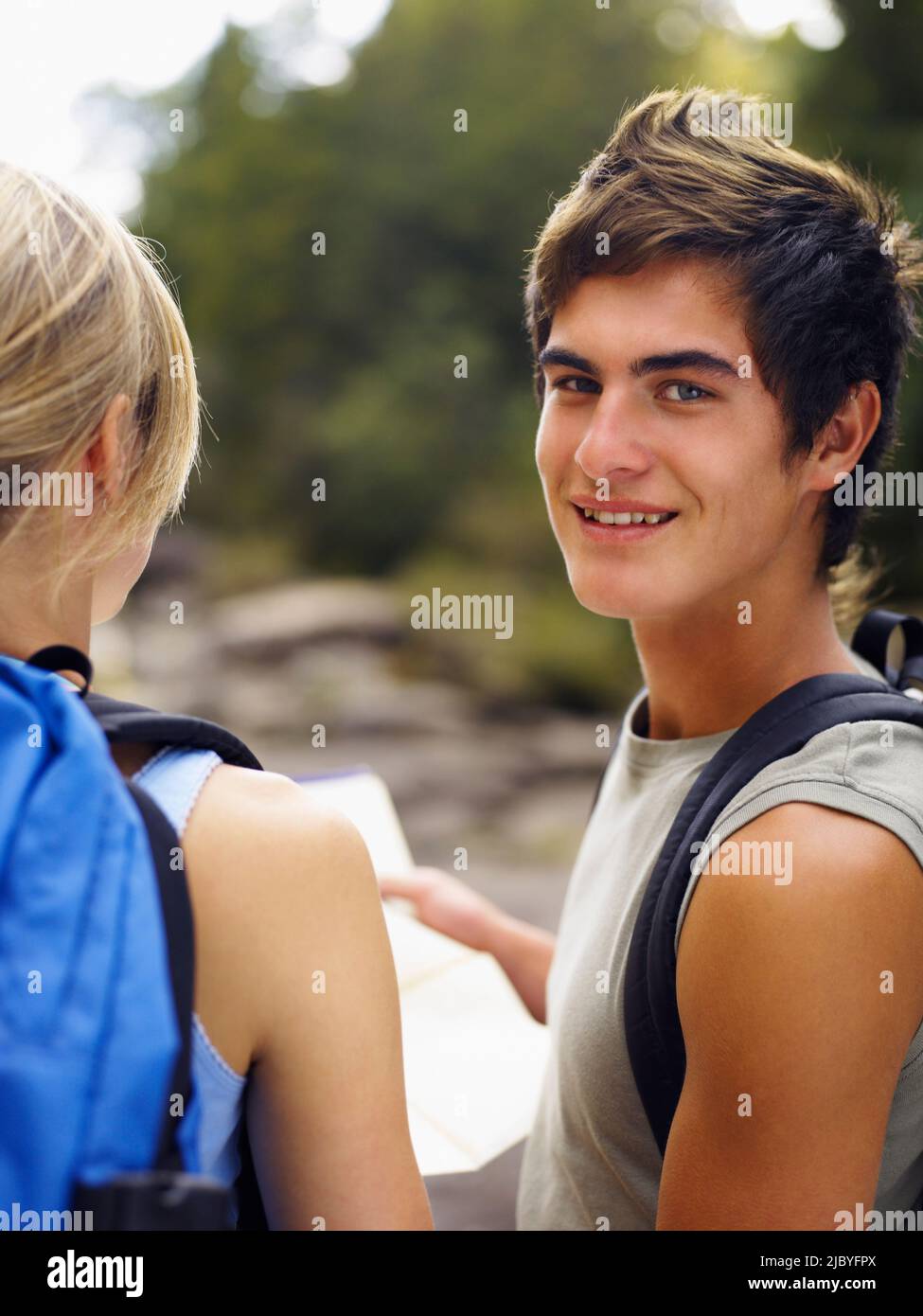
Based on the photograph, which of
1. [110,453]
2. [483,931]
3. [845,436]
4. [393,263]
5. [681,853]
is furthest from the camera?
[393,263]

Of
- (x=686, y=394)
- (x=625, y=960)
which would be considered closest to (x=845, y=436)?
(x=686, y=394)

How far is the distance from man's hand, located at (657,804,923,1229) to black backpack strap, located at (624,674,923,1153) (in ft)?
0.17

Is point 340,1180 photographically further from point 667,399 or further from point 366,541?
point 366,541

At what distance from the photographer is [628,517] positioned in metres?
1.33

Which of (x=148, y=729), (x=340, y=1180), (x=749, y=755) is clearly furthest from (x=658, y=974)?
(x=148, y=729)

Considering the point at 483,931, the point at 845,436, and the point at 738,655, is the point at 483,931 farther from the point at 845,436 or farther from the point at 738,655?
the point at 845,436

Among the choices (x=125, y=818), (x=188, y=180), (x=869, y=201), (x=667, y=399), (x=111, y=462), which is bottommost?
(x=125, y=818)

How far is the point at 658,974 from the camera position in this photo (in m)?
1.14

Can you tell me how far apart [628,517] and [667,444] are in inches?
3.7

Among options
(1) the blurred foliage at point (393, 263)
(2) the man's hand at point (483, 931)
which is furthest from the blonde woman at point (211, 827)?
(1) the blurred foliage at point (393, 263)

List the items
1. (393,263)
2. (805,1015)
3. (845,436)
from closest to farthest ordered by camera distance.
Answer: (805,1015)
(845,436)
(393,263)

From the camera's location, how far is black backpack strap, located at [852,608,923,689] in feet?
4.59

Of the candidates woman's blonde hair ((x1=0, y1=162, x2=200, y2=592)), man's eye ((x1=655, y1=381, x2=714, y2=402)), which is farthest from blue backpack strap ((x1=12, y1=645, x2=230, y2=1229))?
man's eye ((x1=655, y1=381, x2=714, y2=402))
